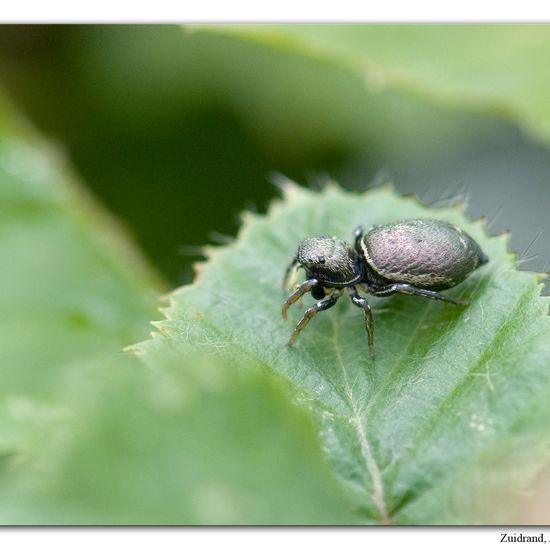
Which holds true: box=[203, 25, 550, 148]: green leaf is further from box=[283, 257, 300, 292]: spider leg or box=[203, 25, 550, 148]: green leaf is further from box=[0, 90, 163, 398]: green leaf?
box=[0, 90, 163, 398]: green leaf

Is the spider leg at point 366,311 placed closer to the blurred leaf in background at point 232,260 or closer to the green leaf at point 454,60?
the blurred leaf in background at point 232,260

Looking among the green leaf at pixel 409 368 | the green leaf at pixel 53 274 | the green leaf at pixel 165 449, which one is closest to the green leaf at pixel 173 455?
the green leaf at pixel 165 449

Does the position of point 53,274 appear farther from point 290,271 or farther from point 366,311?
point 366,311

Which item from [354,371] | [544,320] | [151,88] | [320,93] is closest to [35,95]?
[151,88]

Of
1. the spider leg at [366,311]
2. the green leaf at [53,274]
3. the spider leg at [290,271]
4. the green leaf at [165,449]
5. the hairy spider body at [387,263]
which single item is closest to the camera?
the green leaf at [165,449]

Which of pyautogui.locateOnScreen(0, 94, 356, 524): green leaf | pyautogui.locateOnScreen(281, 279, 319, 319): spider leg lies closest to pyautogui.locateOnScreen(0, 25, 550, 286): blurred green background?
pyautogui.locateOnScreen(281, 279, 319, 319): spider leg

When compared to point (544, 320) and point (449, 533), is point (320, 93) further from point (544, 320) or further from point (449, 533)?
point (449, 533)
